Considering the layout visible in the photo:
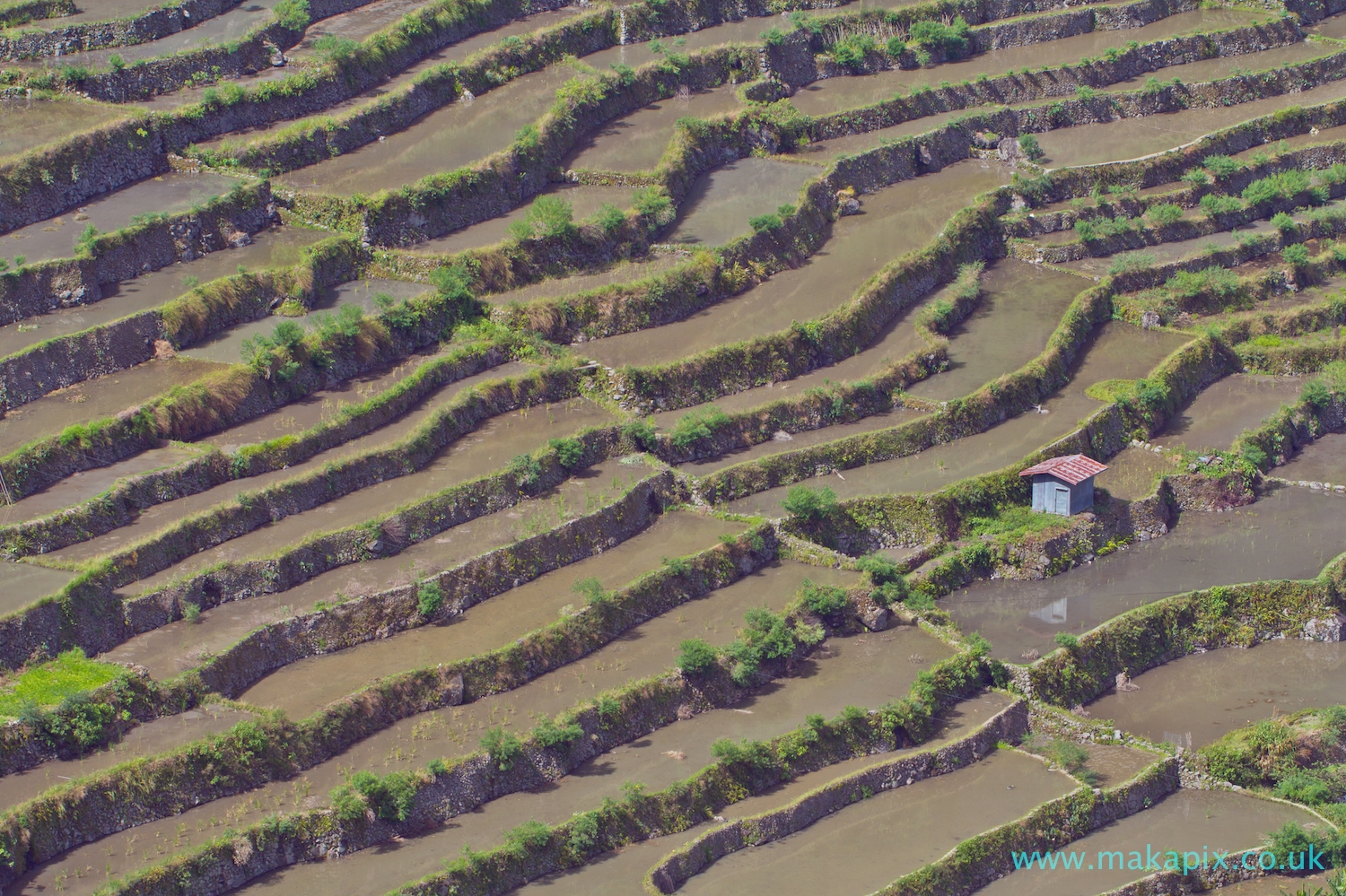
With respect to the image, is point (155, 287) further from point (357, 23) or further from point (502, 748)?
point (502, 748)

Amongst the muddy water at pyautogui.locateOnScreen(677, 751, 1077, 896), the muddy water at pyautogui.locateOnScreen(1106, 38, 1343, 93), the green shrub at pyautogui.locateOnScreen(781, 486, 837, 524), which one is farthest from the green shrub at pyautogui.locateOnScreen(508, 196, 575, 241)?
the muddy water at pyautogui.locateOnScreen(1106, 38, 1343, 93)

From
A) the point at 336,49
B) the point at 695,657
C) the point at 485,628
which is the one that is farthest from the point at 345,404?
the point at 336,49

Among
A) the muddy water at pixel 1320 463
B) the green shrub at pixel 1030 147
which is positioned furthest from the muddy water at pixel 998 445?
the green shrub at pixel 1030 147

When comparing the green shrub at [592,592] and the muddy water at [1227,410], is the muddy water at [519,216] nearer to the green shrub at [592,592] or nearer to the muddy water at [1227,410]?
the green shrub at [592,592]

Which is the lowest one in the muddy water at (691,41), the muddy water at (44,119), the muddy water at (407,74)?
the muddy water at (691,41)

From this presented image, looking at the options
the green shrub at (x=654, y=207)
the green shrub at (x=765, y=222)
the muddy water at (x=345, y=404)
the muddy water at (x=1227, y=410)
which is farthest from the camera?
the green shrub at (x=765, y=222)

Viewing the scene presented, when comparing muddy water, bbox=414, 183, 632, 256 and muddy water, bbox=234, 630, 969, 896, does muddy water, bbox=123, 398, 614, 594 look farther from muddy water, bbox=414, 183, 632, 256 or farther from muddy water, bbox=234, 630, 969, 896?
muddy water, bbox=234, 630, 969, 896
